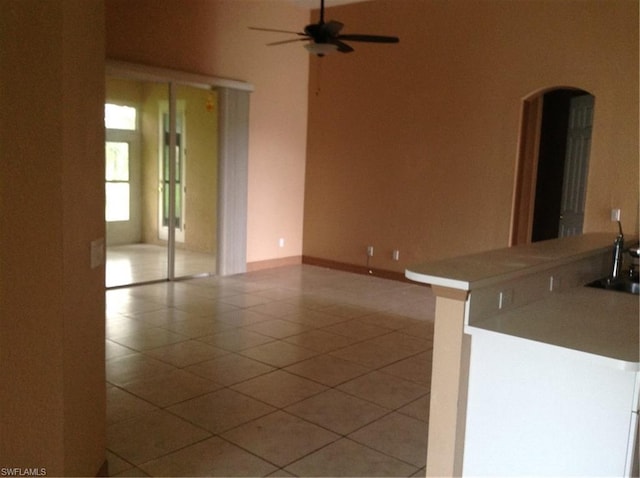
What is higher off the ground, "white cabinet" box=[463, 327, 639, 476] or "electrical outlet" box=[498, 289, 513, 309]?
"electrical outlet" box=[498, 289, 513, 309]

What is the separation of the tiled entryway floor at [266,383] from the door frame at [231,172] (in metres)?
1.01

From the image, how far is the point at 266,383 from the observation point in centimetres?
368

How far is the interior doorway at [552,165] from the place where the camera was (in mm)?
6098

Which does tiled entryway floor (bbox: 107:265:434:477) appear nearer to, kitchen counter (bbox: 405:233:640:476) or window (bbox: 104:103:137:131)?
kitchen counter (bbox: 405:233:640:476)

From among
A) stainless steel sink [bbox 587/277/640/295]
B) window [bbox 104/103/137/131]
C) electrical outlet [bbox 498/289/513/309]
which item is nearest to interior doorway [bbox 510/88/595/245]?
stainless steel sink [bbox 587/277/640/295]

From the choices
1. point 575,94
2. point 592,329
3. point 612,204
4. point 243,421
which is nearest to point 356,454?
point 243,421

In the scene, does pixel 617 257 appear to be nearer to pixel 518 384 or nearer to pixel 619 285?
pixel 619 285

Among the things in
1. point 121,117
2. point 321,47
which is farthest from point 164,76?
point 121,117

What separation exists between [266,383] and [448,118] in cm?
410

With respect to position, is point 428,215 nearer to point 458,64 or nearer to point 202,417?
point 458,64

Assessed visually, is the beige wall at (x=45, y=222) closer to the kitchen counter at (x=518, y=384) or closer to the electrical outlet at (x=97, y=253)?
the electrical outlet at (x=97, y=253)

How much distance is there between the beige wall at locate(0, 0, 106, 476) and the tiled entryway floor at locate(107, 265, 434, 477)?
2.35 feet

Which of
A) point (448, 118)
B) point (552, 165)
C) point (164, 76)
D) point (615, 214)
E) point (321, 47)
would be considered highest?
point (321, 47)

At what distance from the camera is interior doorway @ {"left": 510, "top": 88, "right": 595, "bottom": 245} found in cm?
610
